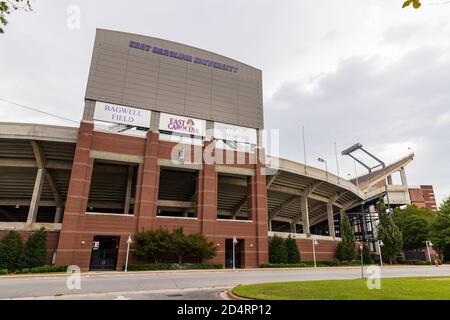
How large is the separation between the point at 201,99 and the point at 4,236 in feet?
86.3

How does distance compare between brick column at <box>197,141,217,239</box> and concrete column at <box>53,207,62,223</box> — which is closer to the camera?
brick column at <box>197,141,217,239</box>

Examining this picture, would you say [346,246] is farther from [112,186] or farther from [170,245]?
[112,186]

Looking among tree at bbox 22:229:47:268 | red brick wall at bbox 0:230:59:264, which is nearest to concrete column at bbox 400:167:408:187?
red brick wall at bbox 0:230:59:264

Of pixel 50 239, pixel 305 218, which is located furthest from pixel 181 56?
pixel 305 218

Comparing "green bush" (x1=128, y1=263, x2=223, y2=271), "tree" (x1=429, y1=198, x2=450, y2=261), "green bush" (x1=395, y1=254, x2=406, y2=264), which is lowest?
"green bush" (x1=128, y1=263, x2=223, y2=271)

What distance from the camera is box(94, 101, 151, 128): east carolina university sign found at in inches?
1378

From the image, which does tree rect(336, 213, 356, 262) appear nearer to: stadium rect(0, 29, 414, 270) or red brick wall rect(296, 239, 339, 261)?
red brick wall rect(296, 239, 339, 261)

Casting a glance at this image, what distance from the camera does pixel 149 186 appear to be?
34812 millimetres

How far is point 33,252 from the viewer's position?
28.5 m

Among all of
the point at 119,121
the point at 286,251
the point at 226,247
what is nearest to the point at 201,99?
the point at 119,121

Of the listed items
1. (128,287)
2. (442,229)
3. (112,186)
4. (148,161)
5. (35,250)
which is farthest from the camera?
(442,229)

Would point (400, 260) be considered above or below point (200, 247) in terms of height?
below

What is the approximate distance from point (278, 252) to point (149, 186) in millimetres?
17978

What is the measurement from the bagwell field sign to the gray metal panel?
0.45m
